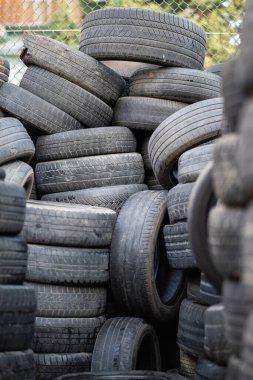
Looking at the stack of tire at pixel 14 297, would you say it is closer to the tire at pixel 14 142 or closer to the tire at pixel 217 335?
the tire at pixel 217 335

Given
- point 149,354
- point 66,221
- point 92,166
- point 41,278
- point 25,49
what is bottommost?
point 149,354

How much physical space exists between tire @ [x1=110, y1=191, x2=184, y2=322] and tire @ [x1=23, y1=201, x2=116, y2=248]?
0.16m

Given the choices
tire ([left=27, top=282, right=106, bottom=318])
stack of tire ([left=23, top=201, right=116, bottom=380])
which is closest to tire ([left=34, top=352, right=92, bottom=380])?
stack of tire ([left=23, top=201, right=116, bottom=380])

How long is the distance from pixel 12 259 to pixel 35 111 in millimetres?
2293

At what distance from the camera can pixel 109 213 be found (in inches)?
202

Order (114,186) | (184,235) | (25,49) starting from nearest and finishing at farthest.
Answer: (184,235), (114,186), (25,49)

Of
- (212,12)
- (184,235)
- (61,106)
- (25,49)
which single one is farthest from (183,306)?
A: (212,12)

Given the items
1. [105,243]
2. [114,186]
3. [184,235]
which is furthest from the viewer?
[114,186]

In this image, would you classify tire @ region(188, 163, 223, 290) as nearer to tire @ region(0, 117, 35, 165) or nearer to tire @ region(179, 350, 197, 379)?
tire @ region(179, 350, 197, 379)

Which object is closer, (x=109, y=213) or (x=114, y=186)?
(x=109, y=213)

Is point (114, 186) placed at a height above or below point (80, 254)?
above

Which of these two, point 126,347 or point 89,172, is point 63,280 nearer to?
point 126,347

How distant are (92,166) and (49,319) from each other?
4.02 ft

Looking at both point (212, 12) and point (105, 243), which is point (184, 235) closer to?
point (105, 243)
